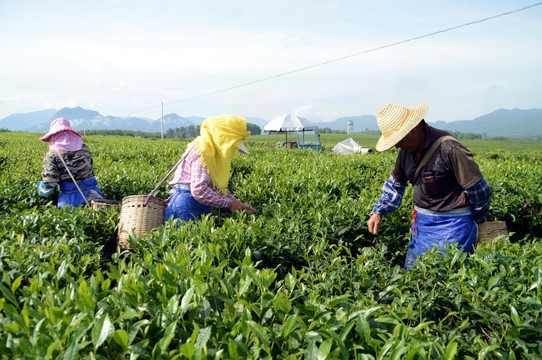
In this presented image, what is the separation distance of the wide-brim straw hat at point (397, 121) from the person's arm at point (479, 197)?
0.67 meters

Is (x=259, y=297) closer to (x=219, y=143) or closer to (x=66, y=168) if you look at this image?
(x=219, y=143)

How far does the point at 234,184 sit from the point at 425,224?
2.78m

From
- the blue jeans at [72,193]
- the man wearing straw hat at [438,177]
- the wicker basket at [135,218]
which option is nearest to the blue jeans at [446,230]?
the man wearing straw hat at [438,177]

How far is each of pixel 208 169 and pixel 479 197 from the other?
2276mm

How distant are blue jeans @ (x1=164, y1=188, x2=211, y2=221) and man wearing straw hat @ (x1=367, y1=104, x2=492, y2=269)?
181cm

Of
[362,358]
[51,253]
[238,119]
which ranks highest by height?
[238,119]

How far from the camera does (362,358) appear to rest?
130cm

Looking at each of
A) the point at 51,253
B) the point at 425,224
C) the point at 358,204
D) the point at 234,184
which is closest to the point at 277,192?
the point at 234,184

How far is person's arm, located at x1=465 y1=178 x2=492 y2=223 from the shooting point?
284 centimetres

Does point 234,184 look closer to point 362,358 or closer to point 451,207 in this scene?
point 451,207

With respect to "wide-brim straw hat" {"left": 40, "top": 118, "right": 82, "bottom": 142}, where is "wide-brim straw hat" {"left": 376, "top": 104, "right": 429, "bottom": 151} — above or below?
below

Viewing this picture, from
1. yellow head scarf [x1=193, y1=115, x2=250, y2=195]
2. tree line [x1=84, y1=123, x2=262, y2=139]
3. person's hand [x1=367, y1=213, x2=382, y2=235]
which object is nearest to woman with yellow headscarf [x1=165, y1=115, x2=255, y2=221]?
yellow head scarf [x1=193, y1=115, x2=250, y2=195]

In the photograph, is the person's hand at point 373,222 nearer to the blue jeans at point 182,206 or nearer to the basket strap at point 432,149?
the basket strap at point 432,149

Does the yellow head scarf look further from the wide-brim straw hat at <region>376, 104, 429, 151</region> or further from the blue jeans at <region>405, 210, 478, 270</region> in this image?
the blue jeans at <region>405, 210, 478, 270</region>
